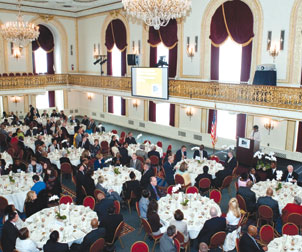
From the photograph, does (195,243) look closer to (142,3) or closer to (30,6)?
(142,3)

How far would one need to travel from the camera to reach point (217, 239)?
23.7 feet

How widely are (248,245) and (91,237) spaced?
328 cm

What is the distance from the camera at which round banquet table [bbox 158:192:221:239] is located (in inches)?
306

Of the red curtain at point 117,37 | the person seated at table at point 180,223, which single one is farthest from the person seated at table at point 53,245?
the red curtain at point 117,37

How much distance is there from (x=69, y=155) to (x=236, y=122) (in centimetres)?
885

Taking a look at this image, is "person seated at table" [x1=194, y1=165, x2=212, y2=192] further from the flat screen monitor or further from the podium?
the flat screen monitor

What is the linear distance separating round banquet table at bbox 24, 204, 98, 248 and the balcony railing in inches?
334

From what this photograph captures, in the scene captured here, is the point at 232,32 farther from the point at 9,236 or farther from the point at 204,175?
the point at 9,236

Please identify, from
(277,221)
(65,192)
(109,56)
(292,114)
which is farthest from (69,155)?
(109,56)

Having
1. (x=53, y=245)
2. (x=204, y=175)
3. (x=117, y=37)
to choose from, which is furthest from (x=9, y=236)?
(x=117, y=37)

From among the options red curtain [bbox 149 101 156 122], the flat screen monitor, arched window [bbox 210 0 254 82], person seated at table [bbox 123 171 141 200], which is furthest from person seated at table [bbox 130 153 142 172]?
red curtain [bbox 149 101 156 122]

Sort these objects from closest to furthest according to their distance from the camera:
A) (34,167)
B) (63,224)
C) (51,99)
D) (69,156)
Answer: (63,224), (34,167), (69,156), (51,99)

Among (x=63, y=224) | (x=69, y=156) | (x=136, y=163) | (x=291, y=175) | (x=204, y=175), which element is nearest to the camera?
(x=63, y=224)

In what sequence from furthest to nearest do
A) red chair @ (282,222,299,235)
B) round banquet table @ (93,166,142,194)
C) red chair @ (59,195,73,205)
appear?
round banquet table @ (93,166,142,194) → red chair @ (59,195,73,205) → red chair @ (282,222,299,235)
